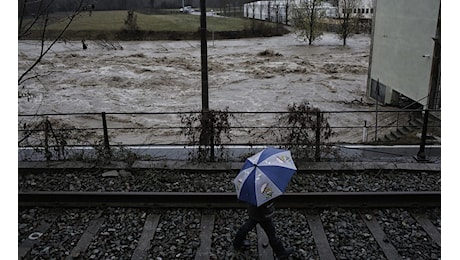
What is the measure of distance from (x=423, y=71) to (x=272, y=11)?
64.5m

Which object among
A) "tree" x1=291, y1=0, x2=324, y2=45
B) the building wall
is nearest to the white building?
"tree" x1=291, y1=0, x2=324, y2=45

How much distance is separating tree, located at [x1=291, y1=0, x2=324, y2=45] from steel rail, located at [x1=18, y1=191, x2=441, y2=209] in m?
43.3

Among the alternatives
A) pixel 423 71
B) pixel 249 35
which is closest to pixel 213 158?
pixel 423 71

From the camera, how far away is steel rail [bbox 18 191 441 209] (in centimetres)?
636

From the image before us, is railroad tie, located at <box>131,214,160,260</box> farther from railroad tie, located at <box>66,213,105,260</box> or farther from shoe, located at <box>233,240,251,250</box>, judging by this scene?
shoe, located at <box>233,240,251,250</box>

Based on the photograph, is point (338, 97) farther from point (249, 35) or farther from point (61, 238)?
point (249, 35)

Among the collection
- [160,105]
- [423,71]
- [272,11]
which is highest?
[272,11]

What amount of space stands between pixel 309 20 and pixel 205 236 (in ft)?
148

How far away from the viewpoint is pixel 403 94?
17.5m

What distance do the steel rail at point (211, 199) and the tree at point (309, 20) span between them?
43268mm

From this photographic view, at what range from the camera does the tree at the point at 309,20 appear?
1855 inches

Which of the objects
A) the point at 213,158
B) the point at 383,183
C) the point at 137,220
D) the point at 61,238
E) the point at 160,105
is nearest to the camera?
the point at 61,238

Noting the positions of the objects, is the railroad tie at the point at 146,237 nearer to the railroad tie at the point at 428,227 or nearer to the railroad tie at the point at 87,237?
the railroad tie at the point at 87,237

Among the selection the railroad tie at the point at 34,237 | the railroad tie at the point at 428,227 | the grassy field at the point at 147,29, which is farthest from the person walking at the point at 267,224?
the grassy field at the point at 147,29
